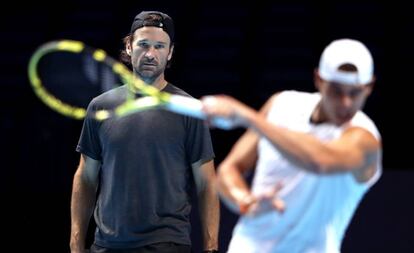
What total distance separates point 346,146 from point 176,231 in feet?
5.03

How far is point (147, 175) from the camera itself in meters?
4.35

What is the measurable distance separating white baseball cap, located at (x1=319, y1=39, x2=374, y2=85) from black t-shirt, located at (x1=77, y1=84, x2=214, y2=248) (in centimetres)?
136

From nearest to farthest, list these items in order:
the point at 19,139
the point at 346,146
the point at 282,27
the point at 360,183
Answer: the point at 346,146
the point at 360,183
the point at 19,139
the point at 282,27

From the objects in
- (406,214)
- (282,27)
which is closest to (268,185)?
(406,214)

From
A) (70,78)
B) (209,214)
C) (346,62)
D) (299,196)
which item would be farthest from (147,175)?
(346,62)

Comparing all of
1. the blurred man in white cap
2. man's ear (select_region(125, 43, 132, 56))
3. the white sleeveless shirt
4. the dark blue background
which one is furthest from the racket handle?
the dark blue background

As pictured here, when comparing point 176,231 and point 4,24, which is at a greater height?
point 4,24

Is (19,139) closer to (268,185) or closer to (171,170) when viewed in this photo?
(171,170)

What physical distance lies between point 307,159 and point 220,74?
4838 mm

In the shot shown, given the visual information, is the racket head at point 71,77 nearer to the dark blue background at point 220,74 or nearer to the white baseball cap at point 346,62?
the white baseball cap at point 346,62

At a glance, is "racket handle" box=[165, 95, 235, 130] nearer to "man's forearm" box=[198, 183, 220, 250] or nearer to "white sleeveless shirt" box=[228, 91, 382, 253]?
"white sleeveless shirt" box=[228, 91, 382, 253]

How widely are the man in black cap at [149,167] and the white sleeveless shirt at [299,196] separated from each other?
96 centimetres

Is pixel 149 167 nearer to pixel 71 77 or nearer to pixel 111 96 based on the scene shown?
pixel 111 96

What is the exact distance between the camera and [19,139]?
254 inches
